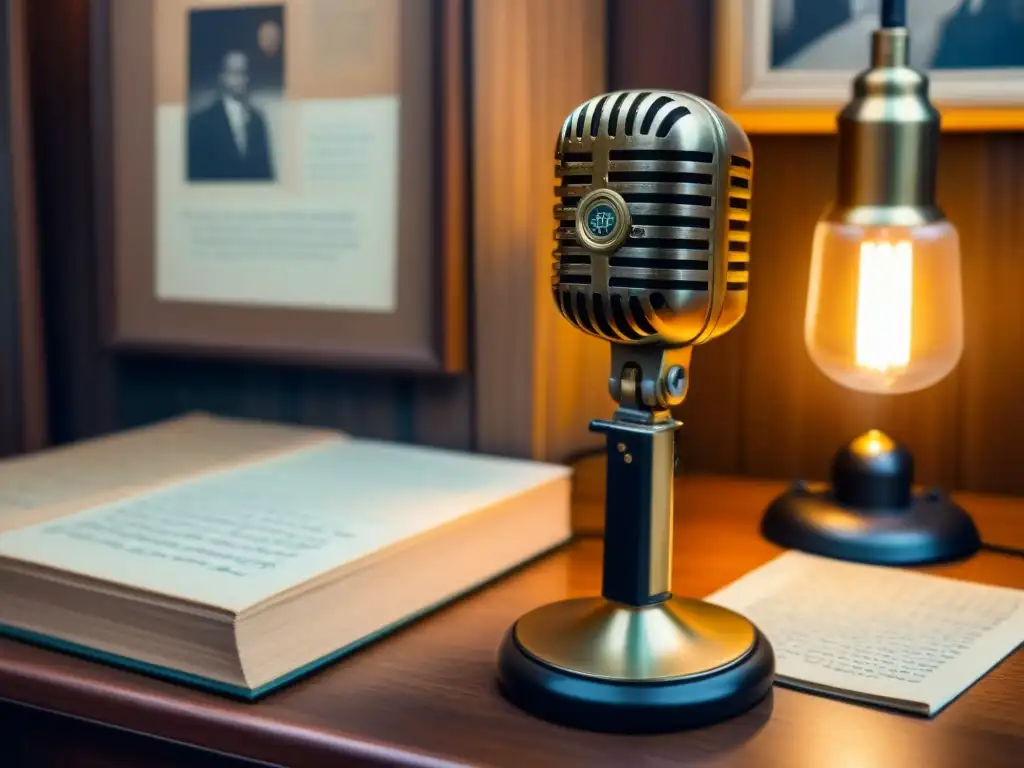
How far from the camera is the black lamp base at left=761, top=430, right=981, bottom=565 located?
27.5 inches

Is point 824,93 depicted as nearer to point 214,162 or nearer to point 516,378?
point 516,378

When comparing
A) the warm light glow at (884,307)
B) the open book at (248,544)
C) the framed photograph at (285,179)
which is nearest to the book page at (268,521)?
the open book at (248,544)

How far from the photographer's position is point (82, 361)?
973 mm

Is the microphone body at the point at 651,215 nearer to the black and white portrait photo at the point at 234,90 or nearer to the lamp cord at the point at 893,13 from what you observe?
the lamp cord at the point at 893,13

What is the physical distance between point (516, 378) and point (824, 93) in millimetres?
289

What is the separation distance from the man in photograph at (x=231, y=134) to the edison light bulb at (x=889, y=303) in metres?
0.40

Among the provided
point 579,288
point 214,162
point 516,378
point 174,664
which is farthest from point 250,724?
point 214,162

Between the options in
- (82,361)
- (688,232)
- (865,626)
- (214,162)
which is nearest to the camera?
(688,232)

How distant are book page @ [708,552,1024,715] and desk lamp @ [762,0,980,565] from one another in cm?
3

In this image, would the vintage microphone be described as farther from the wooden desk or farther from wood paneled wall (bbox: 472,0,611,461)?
wood paneled wall (bbox: 472,0,611,461)

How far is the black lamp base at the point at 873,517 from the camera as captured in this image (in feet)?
2.29

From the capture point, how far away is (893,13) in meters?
0.70

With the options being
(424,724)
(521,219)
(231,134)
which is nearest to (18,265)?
(231,134)

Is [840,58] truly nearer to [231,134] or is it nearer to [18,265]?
[231,134]
